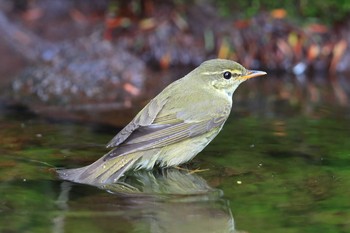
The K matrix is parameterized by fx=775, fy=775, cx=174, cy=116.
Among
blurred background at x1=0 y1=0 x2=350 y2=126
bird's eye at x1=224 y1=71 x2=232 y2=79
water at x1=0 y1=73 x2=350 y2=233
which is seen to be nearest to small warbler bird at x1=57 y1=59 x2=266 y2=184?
bird's eye at x1=224 y1=71 x2=232 y2=79

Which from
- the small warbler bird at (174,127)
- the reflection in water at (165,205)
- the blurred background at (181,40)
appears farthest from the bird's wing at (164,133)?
the blurred background at (181,40)

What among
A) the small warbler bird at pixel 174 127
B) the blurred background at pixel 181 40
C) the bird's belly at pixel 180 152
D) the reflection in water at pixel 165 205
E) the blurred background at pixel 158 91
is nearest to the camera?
the reflection in water at pixel 165 205

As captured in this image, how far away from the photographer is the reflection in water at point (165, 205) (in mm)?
5141

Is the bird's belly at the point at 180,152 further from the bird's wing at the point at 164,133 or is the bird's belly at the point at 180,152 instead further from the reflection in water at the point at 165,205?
the reflection in water at the point at 165,205

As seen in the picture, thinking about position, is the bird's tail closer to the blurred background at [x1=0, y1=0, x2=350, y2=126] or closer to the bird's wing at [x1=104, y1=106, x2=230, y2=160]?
the bird's wing at [x1=104, y1=106, x2=230, y2=160]

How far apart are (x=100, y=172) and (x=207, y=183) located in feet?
2.80

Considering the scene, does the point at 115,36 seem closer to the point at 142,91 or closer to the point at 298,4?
the point at 142,91

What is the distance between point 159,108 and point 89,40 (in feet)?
15.6

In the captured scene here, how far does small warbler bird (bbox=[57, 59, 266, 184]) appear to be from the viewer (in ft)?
20.4

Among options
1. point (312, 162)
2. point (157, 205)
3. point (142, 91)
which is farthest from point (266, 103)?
point (157, 205)

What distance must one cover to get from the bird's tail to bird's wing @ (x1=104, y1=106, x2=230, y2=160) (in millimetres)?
72

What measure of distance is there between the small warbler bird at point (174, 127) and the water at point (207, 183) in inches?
5.3

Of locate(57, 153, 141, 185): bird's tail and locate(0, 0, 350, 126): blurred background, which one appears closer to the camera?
locate(57, 153, 141, 185): bird's tail

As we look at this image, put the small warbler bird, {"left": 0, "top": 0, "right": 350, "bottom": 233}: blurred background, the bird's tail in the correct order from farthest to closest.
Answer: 1. the small warbler bird
2. the bird's tail
3. {"left": 0, "top": 0, "right": 350, "bottom": 233}: blurred background
